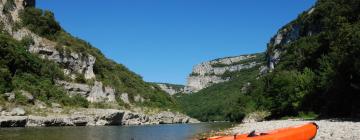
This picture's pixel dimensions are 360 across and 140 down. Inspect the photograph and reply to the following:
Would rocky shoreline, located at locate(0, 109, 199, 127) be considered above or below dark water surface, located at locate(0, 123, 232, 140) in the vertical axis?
above

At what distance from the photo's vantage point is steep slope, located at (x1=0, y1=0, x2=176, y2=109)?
87994 mm

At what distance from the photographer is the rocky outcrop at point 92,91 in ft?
324

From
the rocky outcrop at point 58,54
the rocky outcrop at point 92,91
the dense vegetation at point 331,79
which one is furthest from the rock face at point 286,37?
the rocky outcrop at point 58,54

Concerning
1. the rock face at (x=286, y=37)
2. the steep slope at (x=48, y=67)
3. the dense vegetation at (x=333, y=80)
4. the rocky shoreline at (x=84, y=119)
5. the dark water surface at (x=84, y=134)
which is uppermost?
the rock face at (x=286, y=37)

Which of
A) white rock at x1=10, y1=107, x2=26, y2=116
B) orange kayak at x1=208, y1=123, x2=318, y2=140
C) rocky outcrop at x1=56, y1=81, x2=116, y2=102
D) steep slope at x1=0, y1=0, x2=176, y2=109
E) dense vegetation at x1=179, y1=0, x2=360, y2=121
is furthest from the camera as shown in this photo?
rocky outcrop at x1=56, y1=81, x2=116, y2=102

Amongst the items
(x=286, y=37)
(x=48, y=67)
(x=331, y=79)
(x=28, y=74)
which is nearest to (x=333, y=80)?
(x=331, y=79)

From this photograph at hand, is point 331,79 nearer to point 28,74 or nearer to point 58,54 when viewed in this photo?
point 28,74

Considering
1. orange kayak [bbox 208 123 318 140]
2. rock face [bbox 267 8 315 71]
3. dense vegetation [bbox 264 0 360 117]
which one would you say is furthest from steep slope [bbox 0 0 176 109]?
rock face [bbox 267 8 315 71]

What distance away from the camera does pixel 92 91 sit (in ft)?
347

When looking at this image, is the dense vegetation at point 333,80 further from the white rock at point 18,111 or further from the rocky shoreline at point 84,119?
the white rock at point 18,111

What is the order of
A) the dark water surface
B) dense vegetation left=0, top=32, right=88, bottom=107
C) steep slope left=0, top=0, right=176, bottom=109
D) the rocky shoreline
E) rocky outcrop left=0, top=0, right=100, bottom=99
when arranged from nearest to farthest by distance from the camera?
the dark water surface → the rocky shoreline → dense vegetation left=0, top=32, right=88, bottom=107 → steep slope left=0, top=0, right=176, bottom=109 → rocky outcrop left=0, top=0, right=100, bottom=99

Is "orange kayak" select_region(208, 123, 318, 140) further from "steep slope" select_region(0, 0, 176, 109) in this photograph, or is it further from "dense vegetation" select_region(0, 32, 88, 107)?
"dense vegetation" select_region(0, 32, 88, 107)

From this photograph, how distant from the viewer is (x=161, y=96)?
505ft

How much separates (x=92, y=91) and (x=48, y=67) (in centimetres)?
1210
